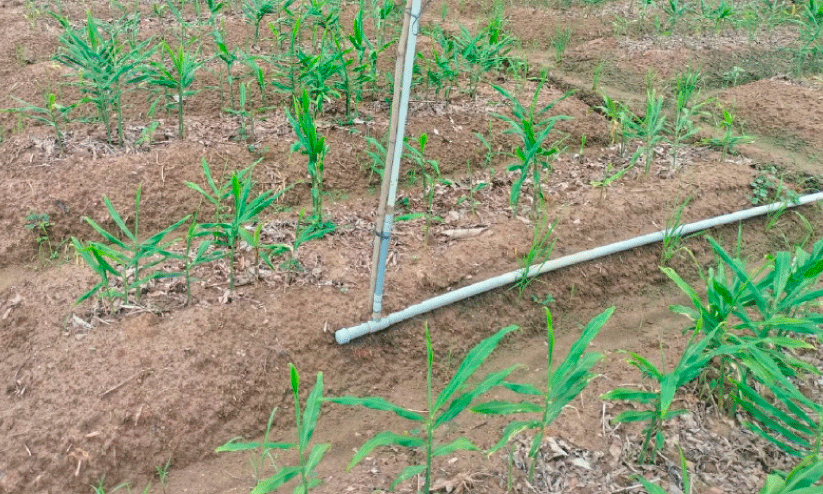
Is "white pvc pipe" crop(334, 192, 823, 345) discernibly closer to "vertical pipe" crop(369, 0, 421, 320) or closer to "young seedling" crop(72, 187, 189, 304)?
"vertical pipe" crop(369, 0, 421, 320)

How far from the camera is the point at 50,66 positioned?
14.6 feet

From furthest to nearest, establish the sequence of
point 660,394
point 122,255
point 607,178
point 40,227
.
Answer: point 607,178 → point 40,227 → point 122,255 → point 660,394

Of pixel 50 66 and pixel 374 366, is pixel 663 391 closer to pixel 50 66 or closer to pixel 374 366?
pixel 374 366

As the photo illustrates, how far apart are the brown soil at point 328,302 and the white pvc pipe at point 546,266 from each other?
0.20 ft

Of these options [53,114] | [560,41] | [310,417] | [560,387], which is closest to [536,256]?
[560,387]

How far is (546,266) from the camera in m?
3.12

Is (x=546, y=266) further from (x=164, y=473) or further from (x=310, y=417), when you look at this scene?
(x=164, y=473)

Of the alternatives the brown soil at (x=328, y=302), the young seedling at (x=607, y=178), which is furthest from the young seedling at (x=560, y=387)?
the young seedling at (x=607, y=178)

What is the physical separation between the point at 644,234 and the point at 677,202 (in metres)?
0.36

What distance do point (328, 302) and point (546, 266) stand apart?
0.98 m

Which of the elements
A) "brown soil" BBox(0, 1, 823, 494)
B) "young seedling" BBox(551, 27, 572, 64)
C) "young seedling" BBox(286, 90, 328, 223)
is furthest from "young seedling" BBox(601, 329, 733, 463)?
"young seedling" BBox(551, 27, 572, 64)

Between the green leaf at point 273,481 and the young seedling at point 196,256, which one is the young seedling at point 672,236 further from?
the green leaf at point 273,481

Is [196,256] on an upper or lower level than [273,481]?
upper

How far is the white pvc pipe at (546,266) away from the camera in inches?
108
